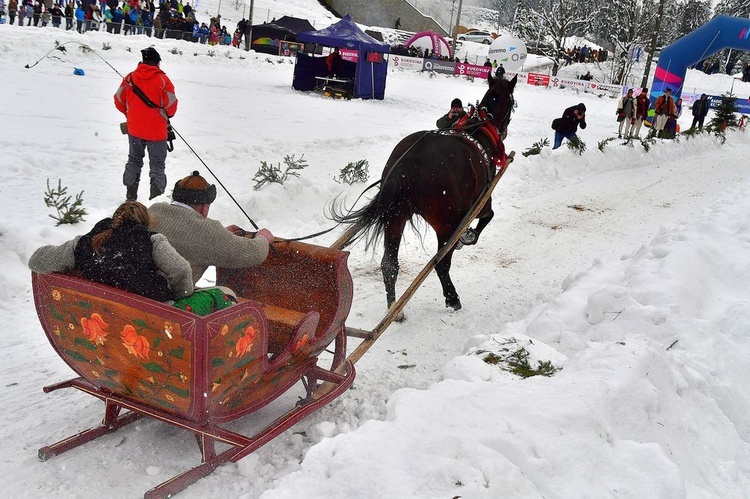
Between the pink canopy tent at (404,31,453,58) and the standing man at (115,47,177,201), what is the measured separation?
2885 centimetres

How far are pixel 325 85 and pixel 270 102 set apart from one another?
3.84 m

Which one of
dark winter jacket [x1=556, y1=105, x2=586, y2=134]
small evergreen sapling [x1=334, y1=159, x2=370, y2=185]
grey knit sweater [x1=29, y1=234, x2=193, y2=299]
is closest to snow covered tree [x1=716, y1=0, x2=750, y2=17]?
dark winter jacket [x1=556, y1=105, x2=586, y2=134]

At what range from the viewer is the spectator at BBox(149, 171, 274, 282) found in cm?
315

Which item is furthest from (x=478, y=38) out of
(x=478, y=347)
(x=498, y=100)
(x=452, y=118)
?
(x=478, y=347)

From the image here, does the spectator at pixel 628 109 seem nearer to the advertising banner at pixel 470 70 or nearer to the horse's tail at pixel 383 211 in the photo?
the horse's tail at pixel 383 211

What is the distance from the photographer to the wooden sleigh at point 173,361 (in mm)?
2604

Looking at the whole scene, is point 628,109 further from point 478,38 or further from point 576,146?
point 478,38

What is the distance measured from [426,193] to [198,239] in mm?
2475

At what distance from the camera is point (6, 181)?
6.79 meters

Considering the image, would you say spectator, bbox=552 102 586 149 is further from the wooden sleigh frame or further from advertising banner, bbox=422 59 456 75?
advertising banner, bbox=422 59 456 75

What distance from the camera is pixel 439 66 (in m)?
31.2

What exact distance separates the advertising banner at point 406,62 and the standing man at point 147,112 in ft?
82.3

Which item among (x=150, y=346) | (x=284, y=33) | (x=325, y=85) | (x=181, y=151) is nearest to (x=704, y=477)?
(x=150, y=346)

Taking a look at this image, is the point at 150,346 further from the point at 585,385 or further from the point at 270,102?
the point at 270,102
